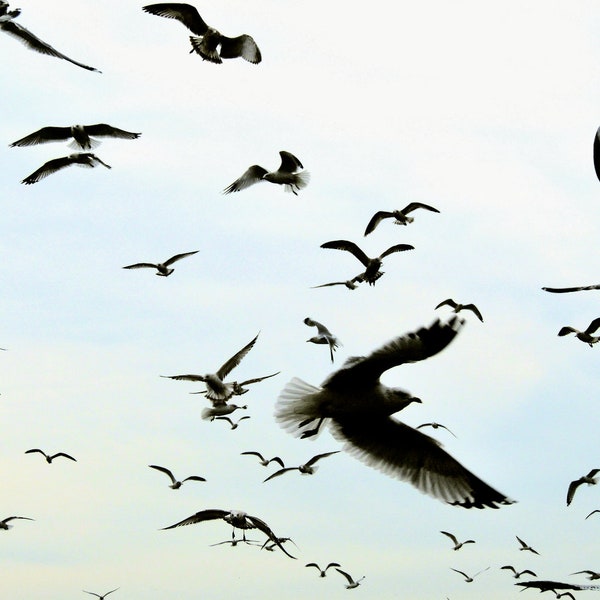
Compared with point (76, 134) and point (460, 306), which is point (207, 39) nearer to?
point (76, 134)

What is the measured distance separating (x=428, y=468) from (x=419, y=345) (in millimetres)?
2323

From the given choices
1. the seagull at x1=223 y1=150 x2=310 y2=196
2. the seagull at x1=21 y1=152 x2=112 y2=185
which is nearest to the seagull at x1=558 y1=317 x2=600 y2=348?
the seagull at x1=223 y1=150 x2=310 y2=196

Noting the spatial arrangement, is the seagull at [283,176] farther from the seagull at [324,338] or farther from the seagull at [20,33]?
the seagull at [20,33]

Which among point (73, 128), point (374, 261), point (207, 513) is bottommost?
point (207, 513)

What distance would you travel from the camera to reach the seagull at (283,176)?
21109mm

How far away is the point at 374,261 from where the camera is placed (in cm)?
2088

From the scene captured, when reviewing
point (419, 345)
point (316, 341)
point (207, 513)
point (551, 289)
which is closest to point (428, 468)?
point (419, 345)

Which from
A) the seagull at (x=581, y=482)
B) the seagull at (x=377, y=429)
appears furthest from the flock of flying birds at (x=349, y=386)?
the seagull at (x=581, y=482)

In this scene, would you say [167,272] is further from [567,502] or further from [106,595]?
[106,595]

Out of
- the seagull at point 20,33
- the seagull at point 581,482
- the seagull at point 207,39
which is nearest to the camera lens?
the seagull at point 20,33

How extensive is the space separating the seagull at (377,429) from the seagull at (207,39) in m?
8.36

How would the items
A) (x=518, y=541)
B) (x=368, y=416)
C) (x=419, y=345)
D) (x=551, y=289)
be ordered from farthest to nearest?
(x=518, y=541) < (x=368, y=416) < (x=419, y=345) < (x=551, y=289)

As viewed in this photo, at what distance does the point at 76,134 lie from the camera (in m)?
20.2

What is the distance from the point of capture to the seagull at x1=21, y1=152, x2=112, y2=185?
66.1 ft
